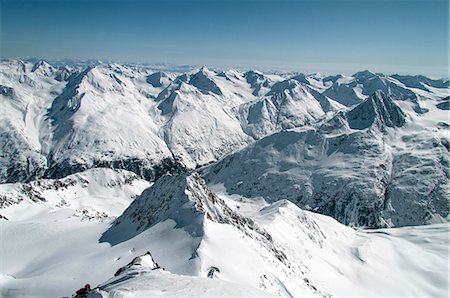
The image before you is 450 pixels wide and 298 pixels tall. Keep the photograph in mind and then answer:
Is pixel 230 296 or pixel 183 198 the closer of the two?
pixel 230 296

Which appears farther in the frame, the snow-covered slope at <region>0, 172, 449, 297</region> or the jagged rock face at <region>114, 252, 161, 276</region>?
the snow-covered slope at <region>0, 172, 449, 297</region>

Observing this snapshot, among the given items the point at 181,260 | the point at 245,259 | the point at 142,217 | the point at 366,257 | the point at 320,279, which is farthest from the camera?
the point at 366,257

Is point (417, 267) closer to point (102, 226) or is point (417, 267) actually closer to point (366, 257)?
point (366, 257)

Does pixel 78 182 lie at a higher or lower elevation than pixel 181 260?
lower

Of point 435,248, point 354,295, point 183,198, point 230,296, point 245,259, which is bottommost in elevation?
point 435,248

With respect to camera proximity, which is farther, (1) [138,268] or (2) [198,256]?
(2) [198,256]

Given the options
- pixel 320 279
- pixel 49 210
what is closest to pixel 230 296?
pixel 320 279

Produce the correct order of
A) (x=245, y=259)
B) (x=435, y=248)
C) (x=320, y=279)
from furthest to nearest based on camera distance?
(x=435, y=248), (x=320, y=279), (x=245, y=259)

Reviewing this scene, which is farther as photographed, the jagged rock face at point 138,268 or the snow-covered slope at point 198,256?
the snow-covered slope at point 198,256

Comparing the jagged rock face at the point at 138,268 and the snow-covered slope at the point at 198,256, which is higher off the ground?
the jagged rock face at the point at 138,268

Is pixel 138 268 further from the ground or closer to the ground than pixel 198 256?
further from the ground

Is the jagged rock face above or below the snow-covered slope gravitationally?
above
